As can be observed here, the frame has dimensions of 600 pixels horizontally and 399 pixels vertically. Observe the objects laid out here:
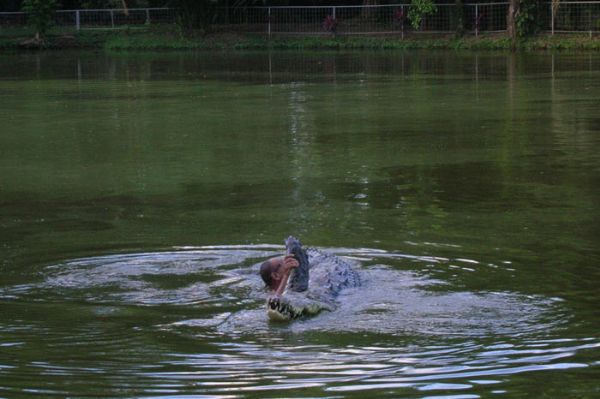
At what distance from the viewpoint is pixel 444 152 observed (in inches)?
603

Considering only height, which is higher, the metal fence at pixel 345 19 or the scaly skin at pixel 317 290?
the metal fence at pixel 345 19

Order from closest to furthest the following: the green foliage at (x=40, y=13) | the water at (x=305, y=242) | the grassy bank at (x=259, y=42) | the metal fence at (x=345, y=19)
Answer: the water at (x=305, y=242)
the grassy bank at (x=259, y=42)
the metal fence at (x=345, y=19)
the green foliage at (x=40, y=13)

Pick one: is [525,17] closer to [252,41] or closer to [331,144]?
[252,41]

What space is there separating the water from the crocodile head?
0.28 ft

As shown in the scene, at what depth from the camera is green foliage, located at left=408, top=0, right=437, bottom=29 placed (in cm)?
4084

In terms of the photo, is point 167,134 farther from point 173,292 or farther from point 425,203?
point 173,292

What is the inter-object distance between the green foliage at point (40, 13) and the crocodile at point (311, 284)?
37197 mm

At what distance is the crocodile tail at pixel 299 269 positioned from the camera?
786 centimetres

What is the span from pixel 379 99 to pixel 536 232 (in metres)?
12.5

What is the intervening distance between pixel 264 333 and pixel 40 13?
39.1 m

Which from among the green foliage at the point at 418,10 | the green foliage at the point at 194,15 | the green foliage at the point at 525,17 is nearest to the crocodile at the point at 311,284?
the green foliage at the point at 525,17

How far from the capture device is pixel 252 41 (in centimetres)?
4356

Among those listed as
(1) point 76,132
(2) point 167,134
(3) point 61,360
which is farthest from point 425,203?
Answer: (1) point 76,132

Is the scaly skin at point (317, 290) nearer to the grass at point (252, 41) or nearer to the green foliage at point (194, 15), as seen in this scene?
the grass at point (252, 41)
